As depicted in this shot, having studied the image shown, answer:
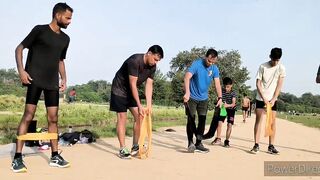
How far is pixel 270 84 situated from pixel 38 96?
4737 millimetres

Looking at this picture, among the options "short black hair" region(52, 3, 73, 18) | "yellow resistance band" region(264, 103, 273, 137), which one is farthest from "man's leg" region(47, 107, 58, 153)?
"yellow resistance band" region(264, 103, 273, 137)

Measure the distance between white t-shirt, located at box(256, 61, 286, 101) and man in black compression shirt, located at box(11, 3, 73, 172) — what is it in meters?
4.29

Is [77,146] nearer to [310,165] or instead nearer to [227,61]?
[310,165]

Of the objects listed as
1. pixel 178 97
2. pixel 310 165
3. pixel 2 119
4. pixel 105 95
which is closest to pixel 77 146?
pixel 310 165

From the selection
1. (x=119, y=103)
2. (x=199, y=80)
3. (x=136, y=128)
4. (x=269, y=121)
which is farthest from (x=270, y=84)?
(x=119, y=103)

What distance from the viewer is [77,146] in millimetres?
8094

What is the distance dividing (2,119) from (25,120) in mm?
12762

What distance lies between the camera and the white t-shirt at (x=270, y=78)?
812 centimetres

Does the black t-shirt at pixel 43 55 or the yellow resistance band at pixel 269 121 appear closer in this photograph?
the black t-shirt at pixel 43 55

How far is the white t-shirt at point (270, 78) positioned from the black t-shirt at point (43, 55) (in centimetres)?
435

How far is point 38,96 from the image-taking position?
5461mm

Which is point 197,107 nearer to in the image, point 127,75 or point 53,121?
point 127,75

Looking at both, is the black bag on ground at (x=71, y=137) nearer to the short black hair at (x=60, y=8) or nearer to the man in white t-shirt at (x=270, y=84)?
the short black hair at (x=60, y=8)

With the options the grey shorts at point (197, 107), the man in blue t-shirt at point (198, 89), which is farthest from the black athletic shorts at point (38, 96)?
the grey shorts at point (197, 107)
